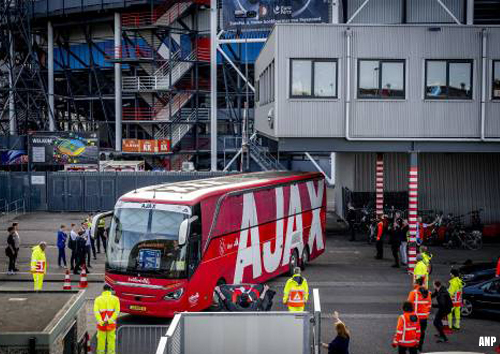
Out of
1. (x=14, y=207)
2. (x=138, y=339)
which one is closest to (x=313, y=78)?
(x=138, y=339)

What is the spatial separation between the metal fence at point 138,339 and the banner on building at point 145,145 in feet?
121

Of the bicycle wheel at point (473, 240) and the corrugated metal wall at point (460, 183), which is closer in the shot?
the bicycle wheel at point (473, 240)

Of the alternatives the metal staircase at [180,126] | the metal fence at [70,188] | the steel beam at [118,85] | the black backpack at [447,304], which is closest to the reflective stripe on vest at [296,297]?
the black backpack at [447,304]

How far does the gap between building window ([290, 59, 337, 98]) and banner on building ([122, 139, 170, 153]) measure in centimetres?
2831

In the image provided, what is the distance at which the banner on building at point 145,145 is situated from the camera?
5366 cm

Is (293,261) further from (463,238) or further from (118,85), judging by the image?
(118,85)

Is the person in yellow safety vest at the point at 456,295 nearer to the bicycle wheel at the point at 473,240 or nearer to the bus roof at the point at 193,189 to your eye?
the bus roof at the point at 193,189

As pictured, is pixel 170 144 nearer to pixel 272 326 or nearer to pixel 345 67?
pixel 345 67

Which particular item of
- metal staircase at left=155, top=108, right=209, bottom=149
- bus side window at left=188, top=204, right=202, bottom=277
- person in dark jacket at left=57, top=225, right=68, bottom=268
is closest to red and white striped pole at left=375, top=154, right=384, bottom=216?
person in dark jacket at left=57, top=225, right=68, bottom=268

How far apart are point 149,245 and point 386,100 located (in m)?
12.1

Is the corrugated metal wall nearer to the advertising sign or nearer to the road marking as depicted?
the advertising sign

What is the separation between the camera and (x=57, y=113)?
217 ft

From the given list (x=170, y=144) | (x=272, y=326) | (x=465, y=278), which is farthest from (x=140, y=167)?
(x=272, y=326)

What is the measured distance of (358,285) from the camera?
24.4 m
